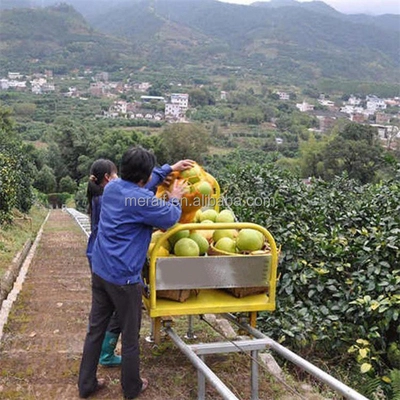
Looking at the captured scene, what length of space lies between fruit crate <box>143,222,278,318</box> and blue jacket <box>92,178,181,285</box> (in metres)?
0.11

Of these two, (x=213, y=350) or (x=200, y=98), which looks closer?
(x=213, y=350)

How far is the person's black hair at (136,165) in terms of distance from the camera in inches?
131

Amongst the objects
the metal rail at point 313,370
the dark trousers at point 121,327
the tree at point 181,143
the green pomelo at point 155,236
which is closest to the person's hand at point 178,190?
the green pomelo at point 155,236

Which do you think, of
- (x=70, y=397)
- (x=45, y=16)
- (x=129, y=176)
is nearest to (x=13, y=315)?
(x=70, y=397)

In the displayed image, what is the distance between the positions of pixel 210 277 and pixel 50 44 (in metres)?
129

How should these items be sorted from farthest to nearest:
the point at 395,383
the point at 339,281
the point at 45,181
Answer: the point at 45,181
the point at 339,281
the point at 395,383

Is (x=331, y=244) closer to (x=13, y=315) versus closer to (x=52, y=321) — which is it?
(x=52, y=321)

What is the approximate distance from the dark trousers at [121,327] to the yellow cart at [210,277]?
133mm

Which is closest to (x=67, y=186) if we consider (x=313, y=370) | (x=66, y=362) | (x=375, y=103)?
(x=66, y=362)

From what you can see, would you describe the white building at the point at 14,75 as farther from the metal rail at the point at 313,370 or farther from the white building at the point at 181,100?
the metal rail at the point at 313,370

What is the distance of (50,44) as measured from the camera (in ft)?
399

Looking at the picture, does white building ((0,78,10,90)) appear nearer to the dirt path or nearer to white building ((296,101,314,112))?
white building ((296,101,314,112))

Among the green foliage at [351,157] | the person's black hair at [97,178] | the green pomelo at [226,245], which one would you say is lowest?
the green foliage at [351,157]

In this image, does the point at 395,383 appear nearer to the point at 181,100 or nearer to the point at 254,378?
the point at 254,378
